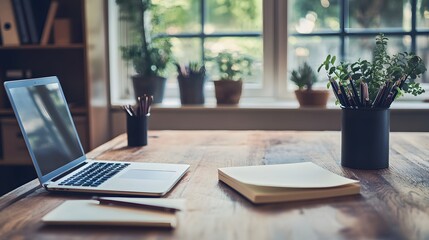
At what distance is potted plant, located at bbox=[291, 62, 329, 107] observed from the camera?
2852 mm

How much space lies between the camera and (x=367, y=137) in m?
1.36

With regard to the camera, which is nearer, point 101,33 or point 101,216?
point 101,216

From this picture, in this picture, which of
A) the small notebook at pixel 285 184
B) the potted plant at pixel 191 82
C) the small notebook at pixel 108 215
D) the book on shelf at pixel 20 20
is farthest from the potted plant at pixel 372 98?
the book on shelf at pixel 20 20

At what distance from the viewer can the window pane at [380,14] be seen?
3.02 m

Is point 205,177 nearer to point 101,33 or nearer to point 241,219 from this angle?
point 241,219

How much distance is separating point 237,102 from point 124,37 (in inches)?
31.5

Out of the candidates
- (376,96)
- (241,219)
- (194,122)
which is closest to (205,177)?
(241,219)

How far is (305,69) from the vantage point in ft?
9.41

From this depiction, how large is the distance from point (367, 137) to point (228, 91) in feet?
5.35

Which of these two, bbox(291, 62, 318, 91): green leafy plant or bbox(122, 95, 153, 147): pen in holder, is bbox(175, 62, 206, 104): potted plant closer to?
bbox(291, 62, 318, 91): green leafy plant

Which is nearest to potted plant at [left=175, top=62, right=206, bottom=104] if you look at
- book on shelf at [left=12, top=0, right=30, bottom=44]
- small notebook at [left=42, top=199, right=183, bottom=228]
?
book on shelf at [left=12, top=0, right=30, bottom=44]

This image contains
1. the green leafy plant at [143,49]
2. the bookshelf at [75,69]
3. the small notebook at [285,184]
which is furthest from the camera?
the green leafy plant at [143,49]

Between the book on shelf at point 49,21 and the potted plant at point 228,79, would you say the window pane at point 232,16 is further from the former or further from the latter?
the book on shelf at point 49,21

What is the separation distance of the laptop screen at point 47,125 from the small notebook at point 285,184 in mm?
396
